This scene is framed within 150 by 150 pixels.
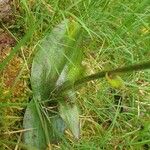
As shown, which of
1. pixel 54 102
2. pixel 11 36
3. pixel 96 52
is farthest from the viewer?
pixel 96 52

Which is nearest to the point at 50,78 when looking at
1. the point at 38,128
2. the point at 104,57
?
the point at 38,128

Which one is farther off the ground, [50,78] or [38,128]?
[50,78]

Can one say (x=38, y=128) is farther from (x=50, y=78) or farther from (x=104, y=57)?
(x=104, y=57)

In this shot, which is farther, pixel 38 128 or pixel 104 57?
pixel 104 57

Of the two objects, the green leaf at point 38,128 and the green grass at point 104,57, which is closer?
the green leaf at point 38,128

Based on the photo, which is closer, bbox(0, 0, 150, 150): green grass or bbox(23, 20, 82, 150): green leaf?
bbox(23, 20, 82, 150): green leaf

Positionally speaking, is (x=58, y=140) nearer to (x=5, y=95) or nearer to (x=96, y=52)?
(x=5, y=95)

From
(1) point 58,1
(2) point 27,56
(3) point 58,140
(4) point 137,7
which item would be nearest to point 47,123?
(3) point 58,140

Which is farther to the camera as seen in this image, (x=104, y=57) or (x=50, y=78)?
(x=104, y=57)
